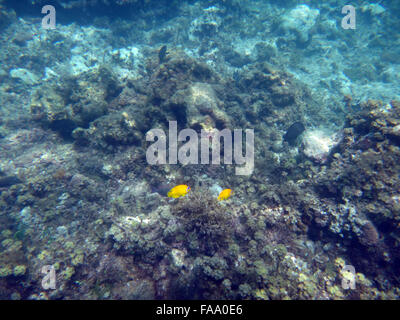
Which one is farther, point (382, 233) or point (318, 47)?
point (318, 47)

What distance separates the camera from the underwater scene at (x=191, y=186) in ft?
14.5

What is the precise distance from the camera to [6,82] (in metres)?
11.3

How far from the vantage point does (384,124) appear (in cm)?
549

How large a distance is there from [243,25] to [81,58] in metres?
12.0

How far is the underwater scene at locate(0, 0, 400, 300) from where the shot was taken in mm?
4410

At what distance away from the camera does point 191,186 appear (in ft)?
19.4

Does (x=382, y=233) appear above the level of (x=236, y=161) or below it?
below
